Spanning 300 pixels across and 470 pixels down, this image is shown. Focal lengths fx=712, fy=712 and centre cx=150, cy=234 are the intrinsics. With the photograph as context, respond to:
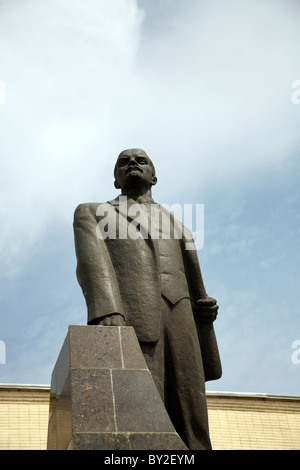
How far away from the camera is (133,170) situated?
786cm

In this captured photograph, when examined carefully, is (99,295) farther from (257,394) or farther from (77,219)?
(257,394)

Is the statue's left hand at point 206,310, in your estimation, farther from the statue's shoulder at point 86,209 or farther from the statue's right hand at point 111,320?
the statue's shoulder at point 86,209

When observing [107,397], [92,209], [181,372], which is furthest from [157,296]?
[107,397]

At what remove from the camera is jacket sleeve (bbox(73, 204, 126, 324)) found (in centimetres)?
654

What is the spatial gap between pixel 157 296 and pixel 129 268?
390mm

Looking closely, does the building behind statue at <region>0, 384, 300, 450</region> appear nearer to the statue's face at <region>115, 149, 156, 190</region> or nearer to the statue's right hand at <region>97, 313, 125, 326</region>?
the statue's face at <region>115, 149, 156, 190</region>

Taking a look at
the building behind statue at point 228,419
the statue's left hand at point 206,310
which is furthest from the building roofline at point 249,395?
the statue's left hand at point 206,310

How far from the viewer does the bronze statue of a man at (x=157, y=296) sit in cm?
661

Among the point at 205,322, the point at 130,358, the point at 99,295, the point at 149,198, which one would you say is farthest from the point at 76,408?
the point at 149,198

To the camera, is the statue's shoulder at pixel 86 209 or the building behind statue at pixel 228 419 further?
the building behind statue at pixel 228 419

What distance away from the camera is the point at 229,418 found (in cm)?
1376

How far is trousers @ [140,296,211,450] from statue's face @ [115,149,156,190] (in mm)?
1560

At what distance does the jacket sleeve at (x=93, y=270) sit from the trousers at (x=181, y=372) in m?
0.50

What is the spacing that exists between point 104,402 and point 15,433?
7.35 meters
